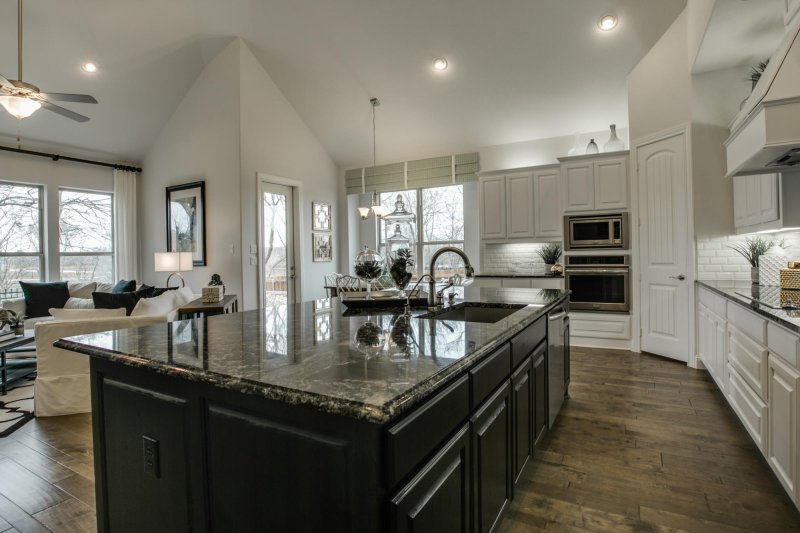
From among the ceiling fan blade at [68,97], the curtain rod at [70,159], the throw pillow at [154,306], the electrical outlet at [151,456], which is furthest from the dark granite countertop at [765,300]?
the curtain rod at [70,159]

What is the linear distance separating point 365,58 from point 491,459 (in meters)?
4.96

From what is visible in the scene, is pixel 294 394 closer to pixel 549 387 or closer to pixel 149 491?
pixel 149 491

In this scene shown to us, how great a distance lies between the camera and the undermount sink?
2358 millimetres

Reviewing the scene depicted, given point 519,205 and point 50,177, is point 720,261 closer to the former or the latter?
point 519,205

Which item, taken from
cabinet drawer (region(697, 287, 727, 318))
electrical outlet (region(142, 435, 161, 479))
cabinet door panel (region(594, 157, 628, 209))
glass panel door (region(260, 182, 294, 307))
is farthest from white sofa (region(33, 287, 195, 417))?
cabinet door panel (region(594, 157, 628, 209))

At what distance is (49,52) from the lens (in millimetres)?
4742

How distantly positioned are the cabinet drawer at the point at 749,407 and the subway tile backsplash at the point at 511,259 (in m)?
Result: 3.18

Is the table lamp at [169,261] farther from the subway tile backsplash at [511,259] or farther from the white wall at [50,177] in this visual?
the subway tile backsplash at [511,259]

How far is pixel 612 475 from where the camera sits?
216 cm

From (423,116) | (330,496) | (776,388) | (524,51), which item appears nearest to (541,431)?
(776,388)

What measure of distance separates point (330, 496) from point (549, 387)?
6.04ft

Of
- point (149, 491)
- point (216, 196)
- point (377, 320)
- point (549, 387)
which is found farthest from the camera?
point (216, 196)

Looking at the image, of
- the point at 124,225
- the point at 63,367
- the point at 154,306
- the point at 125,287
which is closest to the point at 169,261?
the point at 125,287

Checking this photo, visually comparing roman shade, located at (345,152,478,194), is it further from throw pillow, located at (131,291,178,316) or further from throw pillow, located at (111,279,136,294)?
throw pillow, located at (131,291,178,316)
